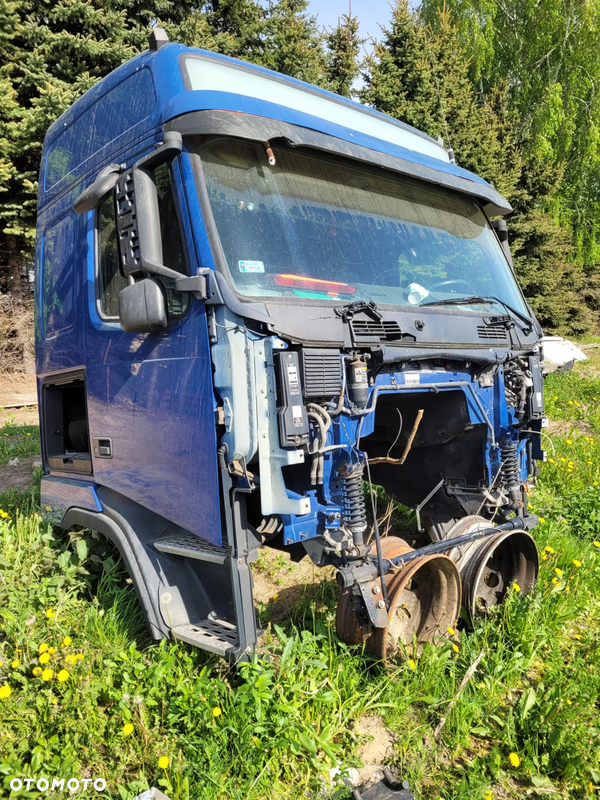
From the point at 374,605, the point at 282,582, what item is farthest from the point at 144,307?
the point at 282,582

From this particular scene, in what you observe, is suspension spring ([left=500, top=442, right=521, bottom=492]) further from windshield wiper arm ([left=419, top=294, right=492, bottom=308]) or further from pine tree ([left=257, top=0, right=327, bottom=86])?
pine tree ([left=257, top=0, right=327, bottom=86])

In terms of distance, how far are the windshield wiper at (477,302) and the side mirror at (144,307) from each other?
1.39m

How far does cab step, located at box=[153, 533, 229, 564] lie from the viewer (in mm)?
2588

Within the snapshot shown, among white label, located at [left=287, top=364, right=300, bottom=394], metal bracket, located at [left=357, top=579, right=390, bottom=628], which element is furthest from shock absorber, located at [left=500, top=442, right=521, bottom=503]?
white label, located at [left=287, top=364, right=300, bottom=394]

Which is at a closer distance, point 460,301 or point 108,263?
point 108,263

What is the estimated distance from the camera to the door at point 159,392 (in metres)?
2.56

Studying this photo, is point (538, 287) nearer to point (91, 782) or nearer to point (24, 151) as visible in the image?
point (24, 151)

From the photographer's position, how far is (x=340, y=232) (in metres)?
3.00

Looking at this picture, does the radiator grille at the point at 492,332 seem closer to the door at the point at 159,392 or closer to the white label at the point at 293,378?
the white label at the point at 293,378

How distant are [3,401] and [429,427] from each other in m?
10.4

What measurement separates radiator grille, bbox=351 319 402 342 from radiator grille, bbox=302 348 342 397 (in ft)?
0.58

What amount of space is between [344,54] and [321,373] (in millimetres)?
15331

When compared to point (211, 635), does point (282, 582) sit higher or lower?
lower

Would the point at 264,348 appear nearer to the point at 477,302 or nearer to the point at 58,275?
the point at 477,302
